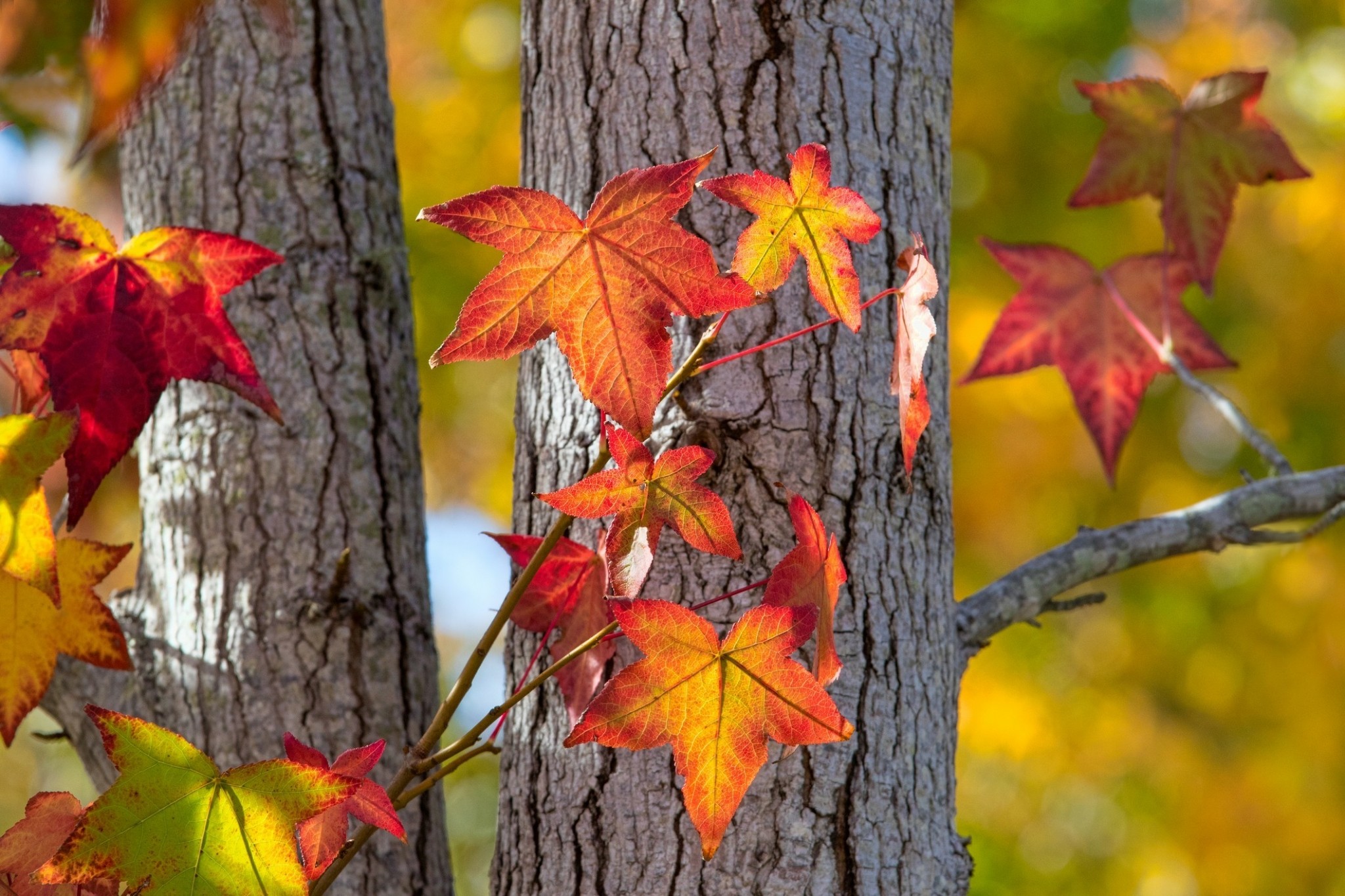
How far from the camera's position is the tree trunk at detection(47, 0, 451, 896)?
46.1 inches

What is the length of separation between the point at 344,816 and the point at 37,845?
0.21m

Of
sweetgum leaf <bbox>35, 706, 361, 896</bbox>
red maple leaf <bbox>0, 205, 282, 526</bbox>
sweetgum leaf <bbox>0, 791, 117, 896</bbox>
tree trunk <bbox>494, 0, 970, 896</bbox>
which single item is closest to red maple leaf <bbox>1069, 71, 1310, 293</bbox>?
tree trunk <bbox>494, 0, 970, 896</bbox>

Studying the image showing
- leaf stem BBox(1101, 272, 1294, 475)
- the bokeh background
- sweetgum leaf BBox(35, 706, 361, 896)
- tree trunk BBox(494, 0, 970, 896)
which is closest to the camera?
sweetgum leaf BBox(35, 706, 361, 896)

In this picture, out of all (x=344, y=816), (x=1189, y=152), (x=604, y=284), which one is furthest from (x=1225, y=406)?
(x=344, y=816)

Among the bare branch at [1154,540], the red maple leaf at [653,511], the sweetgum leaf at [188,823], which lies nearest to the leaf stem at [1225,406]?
the bare branch at [1154,540]

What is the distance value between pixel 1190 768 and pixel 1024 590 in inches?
129

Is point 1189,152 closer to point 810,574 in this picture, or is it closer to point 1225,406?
point 1225,406

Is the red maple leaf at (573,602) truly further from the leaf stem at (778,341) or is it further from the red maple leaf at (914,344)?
the red maple leaf at (914,344)

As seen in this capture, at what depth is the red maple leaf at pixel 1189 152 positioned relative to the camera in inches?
51.3

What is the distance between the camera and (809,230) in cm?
72

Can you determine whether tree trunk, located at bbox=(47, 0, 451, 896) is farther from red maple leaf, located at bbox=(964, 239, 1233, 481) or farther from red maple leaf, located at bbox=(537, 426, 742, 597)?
red maple leaf, located at bbox=(964, 239, 1233, 481)

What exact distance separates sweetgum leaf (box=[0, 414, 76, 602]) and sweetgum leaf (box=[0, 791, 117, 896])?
0.49ft

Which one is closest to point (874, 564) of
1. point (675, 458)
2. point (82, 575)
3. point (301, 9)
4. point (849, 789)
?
point (849, 789)

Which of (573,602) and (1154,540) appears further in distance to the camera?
(1154,540)
